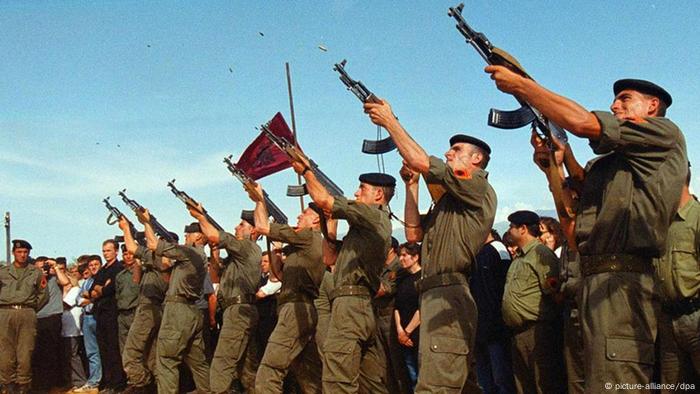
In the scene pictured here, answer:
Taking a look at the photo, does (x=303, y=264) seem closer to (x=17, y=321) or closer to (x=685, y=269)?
(x=685, y=269)

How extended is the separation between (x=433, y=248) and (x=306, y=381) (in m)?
3.90

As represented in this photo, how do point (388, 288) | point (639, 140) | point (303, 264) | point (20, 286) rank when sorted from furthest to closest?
point (20, 286), point (388, 288), point (303, 264), point (639, 140)

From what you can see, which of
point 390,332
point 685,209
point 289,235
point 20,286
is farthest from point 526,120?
point 20,286

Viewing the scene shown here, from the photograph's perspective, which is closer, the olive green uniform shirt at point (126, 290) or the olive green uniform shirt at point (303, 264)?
the olive green uniform shirt at point (303, 264)

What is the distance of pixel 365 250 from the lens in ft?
23.9

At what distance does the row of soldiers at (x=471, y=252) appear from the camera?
3914mm

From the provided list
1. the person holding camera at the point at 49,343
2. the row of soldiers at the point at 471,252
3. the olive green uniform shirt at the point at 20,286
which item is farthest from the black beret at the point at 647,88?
the person holding camera at the point at 49,343

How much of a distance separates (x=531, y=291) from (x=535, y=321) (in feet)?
0.94

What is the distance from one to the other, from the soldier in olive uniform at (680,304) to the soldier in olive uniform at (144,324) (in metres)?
8.06

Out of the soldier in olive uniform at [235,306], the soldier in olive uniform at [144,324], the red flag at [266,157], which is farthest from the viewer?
the red flag at [266,157]

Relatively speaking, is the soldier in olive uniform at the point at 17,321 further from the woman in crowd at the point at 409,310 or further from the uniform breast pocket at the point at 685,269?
the uniform breast pocket at the point at 685,269

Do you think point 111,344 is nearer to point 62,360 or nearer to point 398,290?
point 62,360

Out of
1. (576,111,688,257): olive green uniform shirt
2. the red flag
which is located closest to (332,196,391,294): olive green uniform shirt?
(576,111,688,257): olive green uniform shirt

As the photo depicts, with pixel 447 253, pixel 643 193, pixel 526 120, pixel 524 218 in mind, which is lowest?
pixel 447 253
